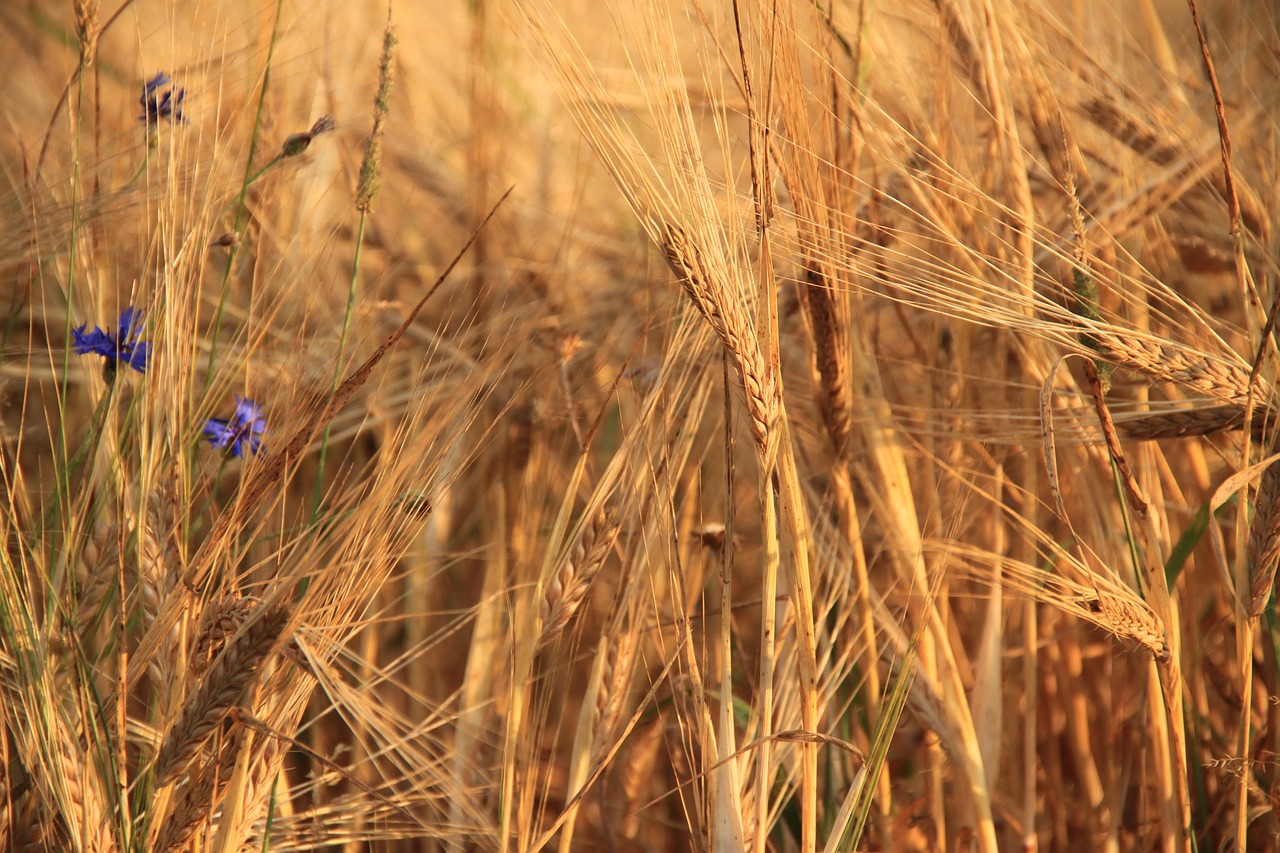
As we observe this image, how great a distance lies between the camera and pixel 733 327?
60 cm

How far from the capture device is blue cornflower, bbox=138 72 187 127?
81cm

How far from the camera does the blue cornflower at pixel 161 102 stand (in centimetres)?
81

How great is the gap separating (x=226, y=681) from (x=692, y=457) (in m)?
0.67

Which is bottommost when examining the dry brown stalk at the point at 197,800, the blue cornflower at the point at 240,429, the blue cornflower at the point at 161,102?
the dry brown stalk at the point at 197,800

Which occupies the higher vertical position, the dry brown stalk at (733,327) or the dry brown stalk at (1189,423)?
the dry brown stalk at (733,327)

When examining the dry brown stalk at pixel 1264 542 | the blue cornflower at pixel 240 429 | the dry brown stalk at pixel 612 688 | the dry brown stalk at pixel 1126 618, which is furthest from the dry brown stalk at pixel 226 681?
the dry brown stalk at pixel 1264 542

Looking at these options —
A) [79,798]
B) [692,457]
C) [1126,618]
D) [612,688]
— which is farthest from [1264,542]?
[79,798]

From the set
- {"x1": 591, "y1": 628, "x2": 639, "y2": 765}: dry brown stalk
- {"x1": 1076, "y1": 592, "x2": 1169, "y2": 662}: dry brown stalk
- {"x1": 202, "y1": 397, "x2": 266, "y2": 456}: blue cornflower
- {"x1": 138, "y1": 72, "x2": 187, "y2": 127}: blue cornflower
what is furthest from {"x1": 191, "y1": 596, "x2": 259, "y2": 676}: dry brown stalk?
{"x1": 1076, "y1": 592, "x2": 1169, "y2": 662}: dry brown stalk

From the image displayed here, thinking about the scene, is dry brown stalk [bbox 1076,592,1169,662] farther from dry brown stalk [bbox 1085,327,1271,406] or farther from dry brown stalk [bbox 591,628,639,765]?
dry brown stalk [bbox 591,628,639,765]

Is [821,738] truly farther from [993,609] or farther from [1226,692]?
[1226,692]

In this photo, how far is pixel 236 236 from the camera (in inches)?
30.9

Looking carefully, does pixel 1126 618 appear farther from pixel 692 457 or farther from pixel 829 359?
pixel 692 457

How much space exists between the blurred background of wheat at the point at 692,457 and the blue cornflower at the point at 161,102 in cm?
2

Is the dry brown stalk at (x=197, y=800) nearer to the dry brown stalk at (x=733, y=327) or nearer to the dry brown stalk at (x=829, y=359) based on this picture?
the dry brown stalk at (x=733, y=327)
